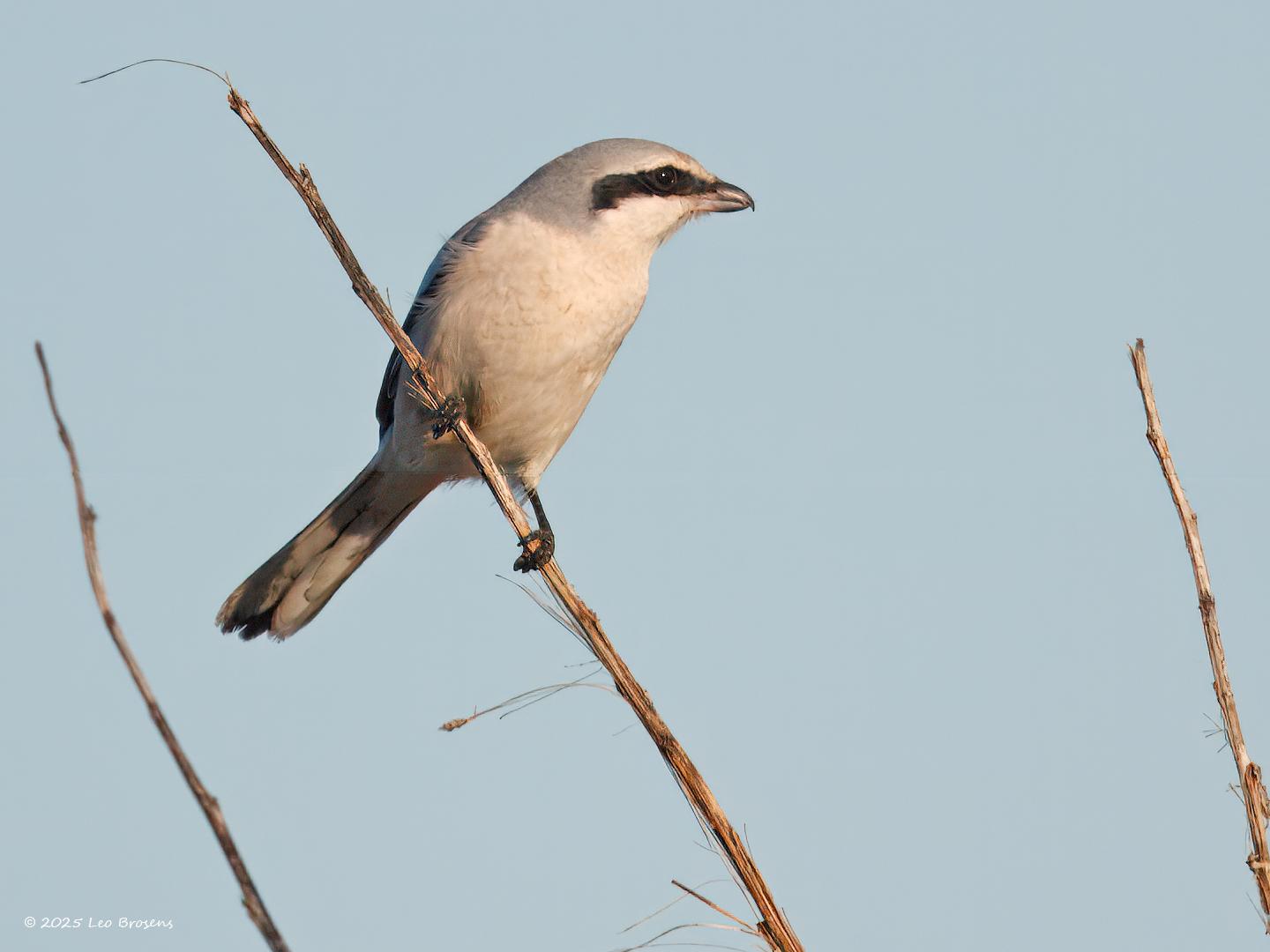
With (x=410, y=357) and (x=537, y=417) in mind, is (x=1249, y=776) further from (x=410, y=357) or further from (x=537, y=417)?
(x=537, y=417)

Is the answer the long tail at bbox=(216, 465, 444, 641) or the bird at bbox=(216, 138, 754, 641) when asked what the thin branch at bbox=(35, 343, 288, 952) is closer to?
the bird at bbox=(216, 138, 754, 641)

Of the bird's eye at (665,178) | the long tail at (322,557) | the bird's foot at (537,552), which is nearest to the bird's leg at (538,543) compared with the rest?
the bird's foot at (537,552)

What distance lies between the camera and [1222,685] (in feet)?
6.36

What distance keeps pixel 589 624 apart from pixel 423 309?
2.37m

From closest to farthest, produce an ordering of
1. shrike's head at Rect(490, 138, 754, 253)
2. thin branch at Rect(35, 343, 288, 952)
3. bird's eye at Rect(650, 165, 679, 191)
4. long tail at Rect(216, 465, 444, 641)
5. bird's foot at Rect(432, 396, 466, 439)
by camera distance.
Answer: thin branch at Rect(35, 343, 288, 952) → bird's foot at Rect(432, 396, 466, 439) → shrike's head at Rect(490, 138, 754, 253) → bird's eye at Rect(650, 165, 679, 191) → long tail at Rect(216, 465, 444, 641)

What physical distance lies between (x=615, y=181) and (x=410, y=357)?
1.49 m

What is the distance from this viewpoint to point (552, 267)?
4160mm

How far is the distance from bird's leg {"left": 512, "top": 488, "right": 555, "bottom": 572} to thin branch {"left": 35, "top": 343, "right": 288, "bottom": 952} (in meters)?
2.50

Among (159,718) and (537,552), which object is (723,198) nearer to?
(537,552)

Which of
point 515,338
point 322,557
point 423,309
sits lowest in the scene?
point 322,557

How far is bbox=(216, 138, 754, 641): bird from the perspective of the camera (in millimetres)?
4180

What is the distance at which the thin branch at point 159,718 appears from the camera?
130 centimetres

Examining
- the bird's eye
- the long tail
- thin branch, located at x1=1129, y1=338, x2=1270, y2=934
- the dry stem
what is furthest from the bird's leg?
thin branch, located at x1=1129, y1=338, x2=1270, y2=934

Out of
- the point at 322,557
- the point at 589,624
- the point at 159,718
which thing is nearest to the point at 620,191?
the point at 322,557
